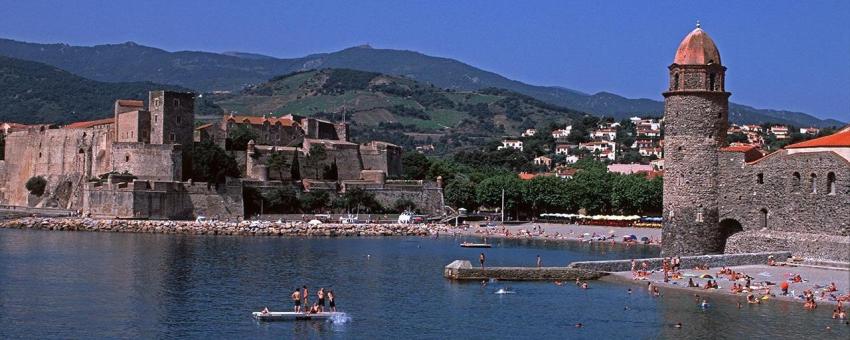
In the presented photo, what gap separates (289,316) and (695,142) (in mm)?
15439

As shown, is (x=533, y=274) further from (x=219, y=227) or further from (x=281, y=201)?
(x=281, y=201)

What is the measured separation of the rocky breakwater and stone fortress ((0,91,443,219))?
222cm

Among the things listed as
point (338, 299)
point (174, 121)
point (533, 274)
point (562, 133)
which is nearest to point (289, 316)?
point (338, 299)

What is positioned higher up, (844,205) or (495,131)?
(495,131)

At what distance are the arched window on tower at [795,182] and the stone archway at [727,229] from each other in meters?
2.33

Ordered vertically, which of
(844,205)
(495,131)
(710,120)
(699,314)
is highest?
(495,131)

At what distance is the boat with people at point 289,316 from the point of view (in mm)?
25828

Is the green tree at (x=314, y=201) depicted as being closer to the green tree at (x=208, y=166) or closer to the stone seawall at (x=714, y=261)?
the green tree at (x=208, y=166)

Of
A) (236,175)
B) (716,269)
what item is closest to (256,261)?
(716,269)

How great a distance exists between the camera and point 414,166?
2987 inches

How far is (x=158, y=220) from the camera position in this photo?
57312 mm

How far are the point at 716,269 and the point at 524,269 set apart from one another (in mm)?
5592

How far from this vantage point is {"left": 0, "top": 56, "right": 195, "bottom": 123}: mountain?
162m

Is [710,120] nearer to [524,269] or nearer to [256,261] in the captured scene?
[524,269]
